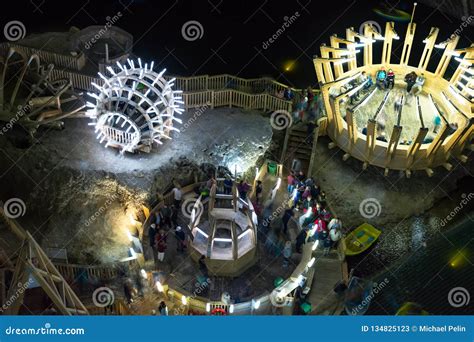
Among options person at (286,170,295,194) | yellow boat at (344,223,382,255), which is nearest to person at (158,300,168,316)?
person at (286,170,295,194)

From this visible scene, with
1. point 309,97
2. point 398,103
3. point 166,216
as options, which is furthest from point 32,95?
point 398,103

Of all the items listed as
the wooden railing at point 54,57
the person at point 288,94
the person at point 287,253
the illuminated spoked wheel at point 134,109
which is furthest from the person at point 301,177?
the wooden railing at point 54,57

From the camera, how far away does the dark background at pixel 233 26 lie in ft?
126

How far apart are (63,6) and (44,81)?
30.0 feet

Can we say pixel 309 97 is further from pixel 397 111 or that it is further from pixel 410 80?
pixel 410 80

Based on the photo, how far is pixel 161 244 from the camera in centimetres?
2775

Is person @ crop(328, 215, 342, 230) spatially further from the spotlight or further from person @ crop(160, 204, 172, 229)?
the spotlight

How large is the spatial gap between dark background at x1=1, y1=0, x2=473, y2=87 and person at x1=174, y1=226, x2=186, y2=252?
11.9 metres

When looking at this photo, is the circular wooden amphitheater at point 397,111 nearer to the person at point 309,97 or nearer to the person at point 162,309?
the person at point 309,97

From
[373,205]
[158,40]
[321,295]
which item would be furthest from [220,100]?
[321,295]

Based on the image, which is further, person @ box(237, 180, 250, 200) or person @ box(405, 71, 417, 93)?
person @ box(405, 71, 417, 93)

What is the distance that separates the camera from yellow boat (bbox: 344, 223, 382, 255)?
2997 centimetres

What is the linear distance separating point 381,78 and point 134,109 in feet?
40.0

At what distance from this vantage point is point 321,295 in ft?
90.5
